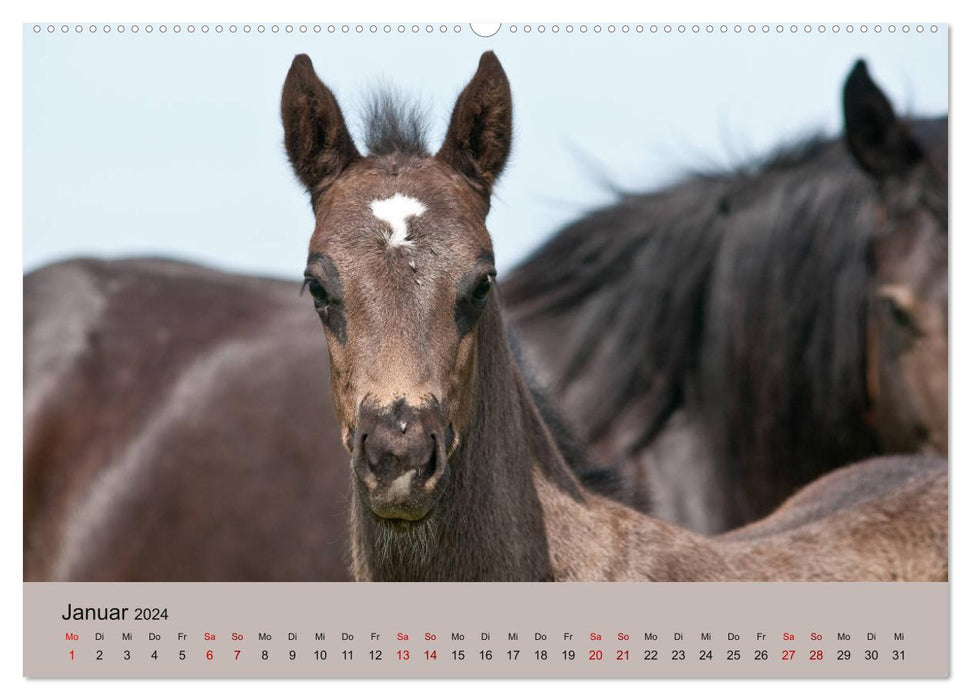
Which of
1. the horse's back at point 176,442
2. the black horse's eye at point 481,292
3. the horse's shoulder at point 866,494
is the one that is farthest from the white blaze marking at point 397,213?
the horse's back at point 176,442

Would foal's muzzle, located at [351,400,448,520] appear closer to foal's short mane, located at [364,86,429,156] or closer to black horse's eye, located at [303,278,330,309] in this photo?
black horse's eye, located at [303,278,330,309]

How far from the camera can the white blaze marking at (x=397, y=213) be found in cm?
336

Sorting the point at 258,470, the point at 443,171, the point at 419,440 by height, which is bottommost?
the point at 258,470

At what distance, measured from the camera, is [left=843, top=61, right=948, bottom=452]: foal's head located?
15.6ft

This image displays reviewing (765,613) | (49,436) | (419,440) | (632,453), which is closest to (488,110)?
(419,440)

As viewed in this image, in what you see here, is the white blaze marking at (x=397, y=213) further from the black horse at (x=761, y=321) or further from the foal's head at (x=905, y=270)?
the foal's head at (x=905, y=270)

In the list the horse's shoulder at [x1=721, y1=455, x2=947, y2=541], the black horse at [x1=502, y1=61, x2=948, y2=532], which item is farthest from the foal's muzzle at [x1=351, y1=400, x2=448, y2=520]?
the black horse at [x1=502, y1=61, x2=948, y2=532]

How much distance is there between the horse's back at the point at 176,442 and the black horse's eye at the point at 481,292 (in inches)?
119

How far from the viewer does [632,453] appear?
572 centimetres

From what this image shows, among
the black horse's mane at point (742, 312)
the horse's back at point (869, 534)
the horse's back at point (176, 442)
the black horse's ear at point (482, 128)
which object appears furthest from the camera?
the horse's back at point (176, 442)

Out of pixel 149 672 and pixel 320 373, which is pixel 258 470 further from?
pixel 149 672

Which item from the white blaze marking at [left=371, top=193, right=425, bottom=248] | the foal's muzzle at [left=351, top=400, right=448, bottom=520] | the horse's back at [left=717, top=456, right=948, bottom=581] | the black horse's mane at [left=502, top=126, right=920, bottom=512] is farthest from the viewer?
the black horse's mane at [left=502, top=126, right=920, bottom=512]

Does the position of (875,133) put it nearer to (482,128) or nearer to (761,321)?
(761,321)

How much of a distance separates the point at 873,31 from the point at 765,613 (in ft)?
5.69
